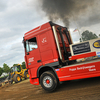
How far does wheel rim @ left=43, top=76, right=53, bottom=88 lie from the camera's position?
18.9ft

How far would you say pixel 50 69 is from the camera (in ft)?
20.1

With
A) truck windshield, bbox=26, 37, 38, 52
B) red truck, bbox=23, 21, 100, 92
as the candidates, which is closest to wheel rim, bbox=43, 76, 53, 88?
red truck, bbox=23, 21, 100, 92

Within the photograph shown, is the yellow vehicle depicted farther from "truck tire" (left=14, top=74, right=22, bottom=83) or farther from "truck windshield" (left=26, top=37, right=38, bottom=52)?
"truck windshield" (left=26, top=37, right=38, bottom=52)

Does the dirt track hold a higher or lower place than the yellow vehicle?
lower

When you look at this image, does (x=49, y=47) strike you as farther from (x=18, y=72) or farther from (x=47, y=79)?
(x=18, y=72)

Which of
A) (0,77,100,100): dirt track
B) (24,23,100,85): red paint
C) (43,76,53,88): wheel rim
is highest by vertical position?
(24,23,100,85): red paint

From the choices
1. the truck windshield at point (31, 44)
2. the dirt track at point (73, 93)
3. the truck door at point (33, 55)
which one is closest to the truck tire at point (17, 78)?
the dirt track at point (73, 93)

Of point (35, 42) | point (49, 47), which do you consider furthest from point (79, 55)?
point (35, 42)

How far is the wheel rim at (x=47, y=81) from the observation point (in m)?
5.77

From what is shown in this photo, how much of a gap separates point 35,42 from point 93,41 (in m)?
2.97

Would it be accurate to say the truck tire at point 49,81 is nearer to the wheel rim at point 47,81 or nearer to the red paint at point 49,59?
the wheel rim at point 47,81

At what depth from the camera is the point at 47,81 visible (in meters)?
5.84

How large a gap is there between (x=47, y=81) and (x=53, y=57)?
1.30 m

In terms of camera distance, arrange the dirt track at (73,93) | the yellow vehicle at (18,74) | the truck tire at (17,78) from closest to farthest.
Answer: the dirt track at (73,93) → the truck tire at (17,78) → the yellow vehicle at (18,74)
